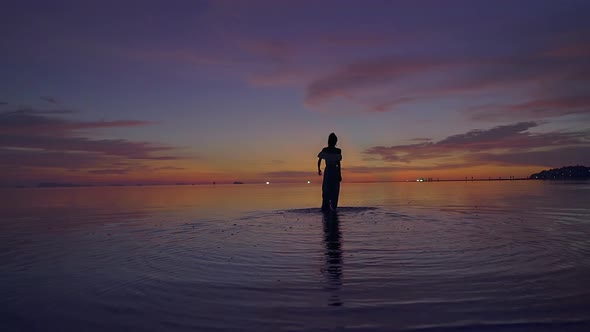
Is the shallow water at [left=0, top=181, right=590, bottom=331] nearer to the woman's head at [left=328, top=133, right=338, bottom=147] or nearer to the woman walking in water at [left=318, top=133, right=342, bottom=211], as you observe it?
the woman walking in water at [left=318, top=133, right=342, bottom=211]

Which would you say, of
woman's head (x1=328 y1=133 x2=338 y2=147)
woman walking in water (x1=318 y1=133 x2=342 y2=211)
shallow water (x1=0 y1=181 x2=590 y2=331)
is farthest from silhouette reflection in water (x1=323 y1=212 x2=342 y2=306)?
woman's head (x1=328 y1=133 x2=338 y2=147)

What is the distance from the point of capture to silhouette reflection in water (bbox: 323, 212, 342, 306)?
5566mm

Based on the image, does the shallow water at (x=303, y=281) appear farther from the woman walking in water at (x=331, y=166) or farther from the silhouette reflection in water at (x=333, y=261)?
the woman walking in water at (x=331, y=166)

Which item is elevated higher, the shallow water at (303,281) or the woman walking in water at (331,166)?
the woman walking in water at (331,166)

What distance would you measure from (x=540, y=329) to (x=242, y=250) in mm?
6326

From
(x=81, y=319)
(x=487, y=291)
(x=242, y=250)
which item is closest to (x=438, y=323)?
(x=487, y=291)

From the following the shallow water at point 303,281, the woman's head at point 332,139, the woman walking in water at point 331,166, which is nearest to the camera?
the shallow water at point 303,281

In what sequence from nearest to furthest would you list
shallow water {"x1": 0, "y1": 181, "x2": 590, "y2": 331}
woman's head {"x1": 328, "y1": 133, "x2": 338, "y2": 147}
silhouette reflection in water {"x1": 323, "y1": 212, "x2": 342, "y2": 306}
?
shallow water {"x1": 0, "y1": 181, "x2": 590, "y2": 331}
silhouette reflection in water {"x1": 323, "y1": 212, "x2": 342, "y2": 306}
woman's head {"x1": 328, "y1": 133, "x2": 338, "y2": 147}

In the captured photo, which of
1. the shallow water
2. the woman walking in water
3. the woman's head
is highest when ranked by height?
the woman's head

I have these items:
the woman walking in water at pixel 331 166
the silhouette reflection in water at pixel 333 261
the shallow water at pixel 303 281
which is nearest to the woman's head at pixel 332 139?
the woman walking in water at pixel 331 166

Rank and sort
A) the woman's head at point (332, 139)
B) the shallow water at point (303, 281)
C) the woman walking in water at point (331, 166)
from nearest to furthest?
the shallow water at point (303, 281) < the woman's head at point (332, 139) < the woman walking in water at point (331, 166)

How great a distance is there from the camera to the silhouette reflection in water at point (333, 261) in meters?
5.57

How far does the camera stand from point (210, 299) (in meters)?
5.37

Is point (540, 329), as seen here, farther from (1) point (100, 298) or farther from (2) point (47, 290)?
(2) point (47, 290)
